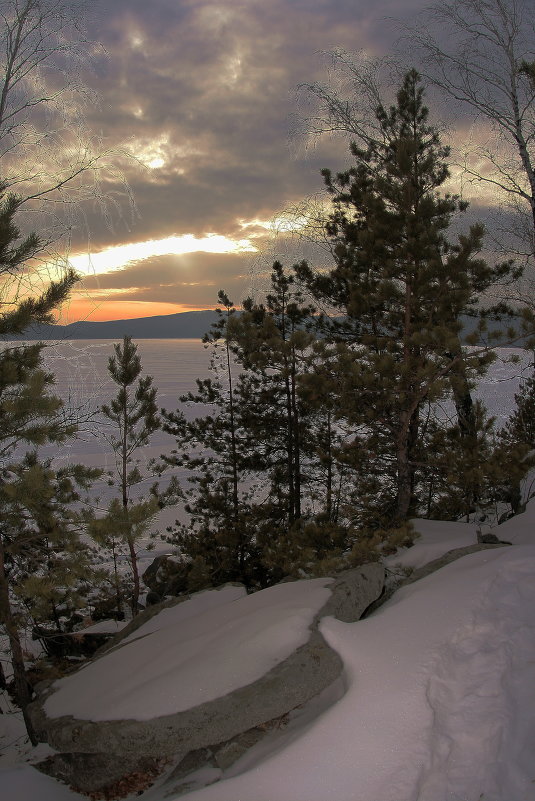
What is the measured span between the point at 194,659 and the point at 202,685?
71cm

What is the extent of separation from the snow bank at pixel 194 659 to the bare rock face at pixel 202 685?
0.02 metres

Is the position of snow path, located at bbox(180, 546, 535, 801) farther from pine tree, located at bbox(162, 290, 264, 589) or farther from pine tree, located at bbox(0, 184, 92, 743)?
pine tree, located at bbox(162, 290, 264, 589)

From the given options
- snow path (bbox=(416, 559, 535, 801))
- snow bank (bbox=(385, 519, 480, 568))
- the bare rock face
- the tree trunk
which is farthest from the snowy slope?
snow bank (bbox=(385, 519, 480, 568))

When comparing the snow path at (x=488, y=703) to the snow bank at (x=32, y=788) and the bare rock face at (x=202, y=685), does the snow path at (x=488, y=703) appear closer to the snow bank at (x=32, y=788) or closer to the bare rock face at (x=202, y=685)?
the bare rock face at (x=202, y=685)

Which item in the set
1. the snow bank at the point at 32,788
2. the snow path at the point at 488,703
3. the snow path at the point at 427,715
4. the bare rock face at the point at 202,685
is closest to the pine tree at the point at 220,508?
the bare rock face at the point at 202,685

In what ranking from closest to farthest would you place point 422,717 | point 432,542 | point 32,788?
point 422,717 → point 32,788 → point 432,542

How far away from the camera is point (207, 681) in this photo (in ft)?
17.3

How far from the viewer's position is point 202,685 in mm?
5227

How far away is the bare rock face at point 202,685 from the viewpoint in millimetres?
4863

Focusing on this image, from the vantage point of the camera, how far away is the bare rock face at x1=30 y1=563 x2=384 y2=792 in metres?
4.86

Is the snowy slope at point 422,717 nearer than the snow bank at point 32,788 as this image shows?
Yes

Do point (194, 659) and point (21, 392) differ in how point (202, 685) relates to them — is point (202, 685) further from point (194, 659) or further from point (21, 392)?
point (21, 392)

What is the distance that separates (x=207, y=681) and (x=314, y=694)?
3.91 ft

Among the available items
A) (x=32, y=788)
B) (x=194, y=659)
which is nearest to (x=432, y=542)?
(x=194, y=659)
